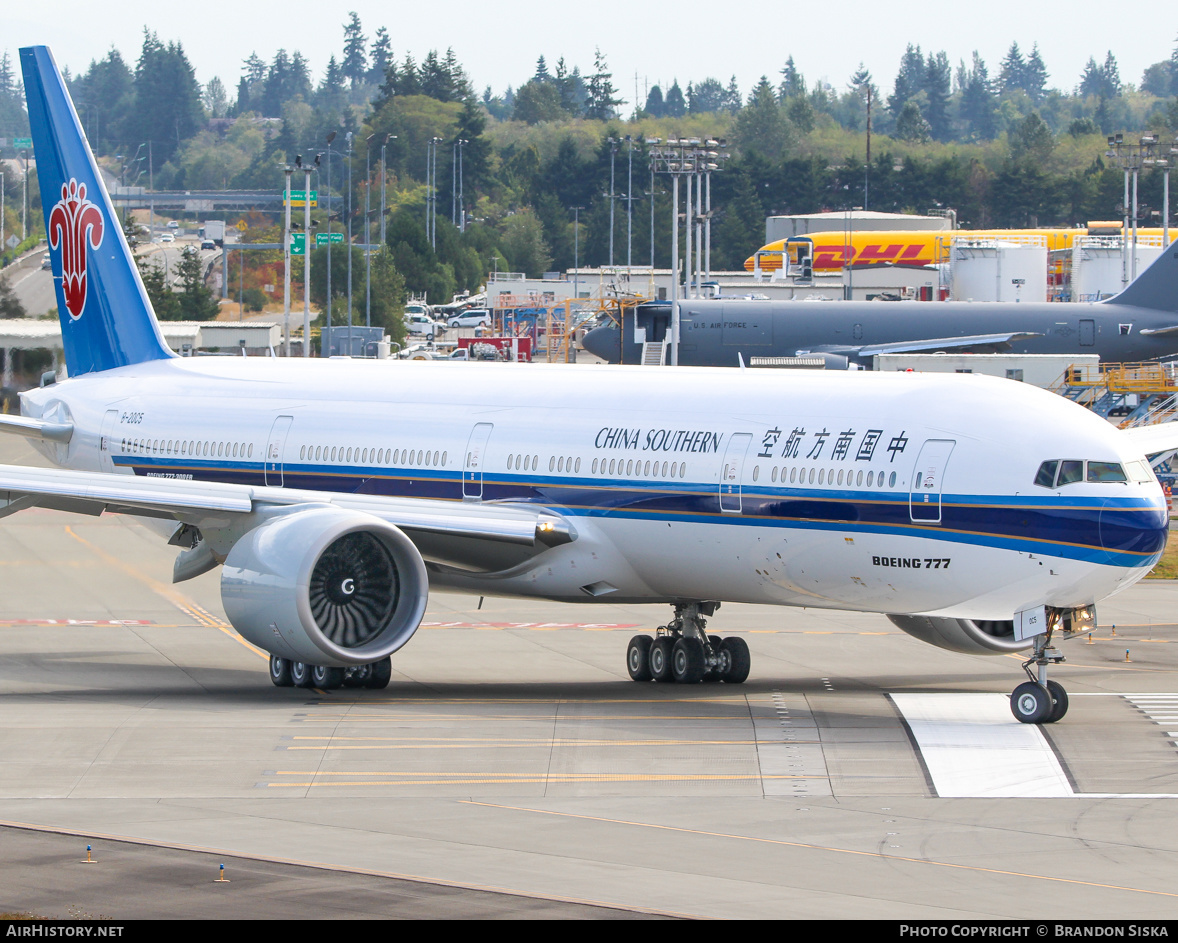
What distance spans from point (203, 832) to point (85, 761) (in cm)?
402

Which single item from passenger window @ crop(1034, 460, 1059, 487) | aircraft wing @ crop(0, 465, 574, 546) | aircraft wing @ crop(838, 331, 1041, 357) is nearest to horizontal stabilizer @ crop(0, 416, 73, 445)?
aircraft wing @ crop(0, 465, 574, 546)

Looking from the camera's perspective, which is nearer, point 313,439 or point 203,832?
point 203,832

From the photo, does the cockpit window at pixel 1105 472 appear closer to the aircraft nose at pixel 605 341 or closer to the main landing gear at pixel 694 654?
the main landing gear at pixel 694 654

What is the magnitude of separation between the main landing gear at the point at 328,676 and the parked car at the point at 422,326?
331 feet

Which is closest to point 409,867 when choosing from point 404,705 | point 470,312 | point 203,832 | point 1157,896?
point 203,832

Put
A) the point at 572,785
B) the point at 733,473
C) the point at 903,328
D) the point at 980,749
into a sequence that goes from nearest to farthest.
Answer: the point at 572,785 < the point at 980,749 < the point at 733,473 < the point at 903,328

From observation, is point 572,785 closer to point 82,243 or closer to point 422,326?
point 82,243

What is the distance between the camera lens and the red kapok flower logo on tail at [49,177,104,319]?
3228 centimetres

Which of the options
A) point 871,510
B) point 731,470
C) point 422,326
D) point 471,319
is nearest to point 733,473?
point 731,470

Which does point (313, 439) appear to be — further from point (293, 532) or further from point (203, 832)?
point (203, 832)

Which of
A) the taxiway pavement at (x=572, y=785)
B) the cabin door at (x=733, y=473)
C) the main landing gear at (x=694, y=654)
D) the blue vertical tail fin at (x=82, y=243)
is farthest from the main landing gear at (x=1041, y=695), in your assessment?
the blue vertical tail fin at (x=82, y=243)

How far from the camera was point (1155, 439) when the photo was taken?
89.9 ft

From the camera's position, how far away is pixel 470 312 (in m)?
134

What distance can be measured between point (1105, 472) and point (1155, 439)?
6.95 m
